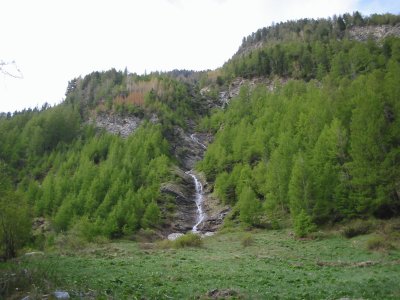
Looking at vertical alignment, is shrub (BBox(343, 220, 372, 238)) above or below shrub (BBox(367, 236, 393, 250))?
below

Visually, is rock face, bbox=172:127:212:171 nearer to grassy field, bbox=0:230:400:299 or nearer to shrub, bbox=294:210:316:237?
shrub, bbox=294:210:316:237

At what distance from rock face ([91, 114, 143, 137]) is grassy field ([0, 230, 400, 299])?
308 ft

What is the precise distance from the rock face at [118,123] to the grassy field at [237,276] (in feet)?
308

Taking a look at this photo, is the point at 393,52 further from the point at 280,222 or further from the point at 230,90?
the point at 280,222

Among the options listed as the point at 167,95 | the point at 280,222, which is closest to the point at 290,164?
the point at 280,222

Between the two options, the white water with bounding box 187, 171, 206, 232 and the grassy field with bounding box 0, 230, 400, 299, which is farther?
the white water with bounding box 187, 171, 206, 232

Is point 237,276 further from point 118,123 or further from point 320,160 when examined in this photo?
point 118,123

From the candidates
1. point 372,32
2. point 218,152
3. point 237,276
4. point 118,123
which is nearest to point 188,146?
point 118,123

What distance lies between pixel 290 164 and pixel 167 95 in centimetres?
10367

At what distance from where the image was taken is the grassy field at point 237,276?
627 inches

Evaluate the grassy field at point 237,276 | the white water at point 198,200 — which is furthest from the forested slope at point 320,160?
the grassy field at point 237,276

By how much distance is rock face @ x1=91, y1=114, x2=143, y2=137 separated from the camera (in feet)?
422

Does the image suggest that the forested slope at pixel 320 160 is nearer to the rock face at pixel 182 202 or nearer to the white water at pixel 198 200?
the white water at pixel 198 200

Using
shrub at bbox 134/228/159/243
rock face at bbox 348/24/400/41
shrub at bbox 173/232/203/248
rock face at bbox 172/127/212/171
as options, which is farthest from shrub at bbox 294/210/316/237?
rock face at bbox 348/24/400/41
